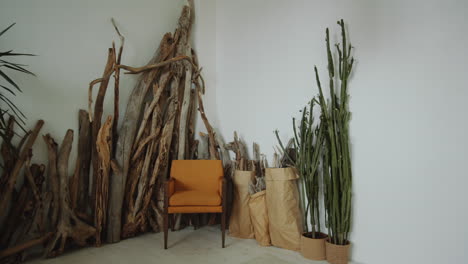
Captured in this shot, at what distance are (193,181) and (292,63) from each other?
1.73 metres

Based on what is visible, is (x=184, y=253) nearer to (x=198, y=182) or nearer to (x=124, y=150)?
(x=198, y=182)

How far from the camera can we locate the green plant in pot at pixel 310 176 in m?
2.73

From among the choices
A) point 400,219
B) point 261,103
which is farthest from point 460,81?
point 261,103

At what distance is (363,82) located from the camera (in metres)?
2.71

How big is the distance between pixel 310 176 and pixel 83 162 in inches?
91.8

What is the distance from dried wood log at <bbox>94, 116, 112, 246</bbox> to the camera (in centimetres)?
312

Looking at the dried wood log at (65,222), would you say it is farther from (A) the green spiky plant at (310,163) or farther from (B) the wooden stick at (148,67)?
(A) the green spiky plant at (310,163)

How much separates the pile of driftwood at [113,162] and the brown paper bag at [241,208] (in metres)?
0.51

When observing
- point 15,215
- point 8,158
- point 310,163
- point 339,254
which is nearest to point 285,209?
point 310,163

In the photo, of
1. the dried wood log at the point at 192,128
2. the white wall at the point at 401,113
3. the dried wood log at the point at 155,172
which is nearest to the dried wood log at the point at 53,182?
the dried wood log at the point at 155,172

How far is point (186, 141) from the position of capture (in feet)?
12.9

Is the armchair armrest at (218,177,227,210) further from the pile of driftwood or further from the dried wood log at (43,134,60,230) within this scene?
the dried wood log at (43,134,60,230)

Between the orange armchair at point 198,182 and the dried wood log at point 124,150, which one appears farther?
the dried wood log at point 124,150

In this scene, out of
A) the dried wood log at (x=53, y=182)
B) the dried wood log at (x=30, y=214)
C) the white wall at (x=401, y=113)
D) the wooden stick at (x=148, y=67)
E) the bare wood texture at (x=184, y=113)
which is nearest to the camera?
the white wall at (x=401, y=113)
